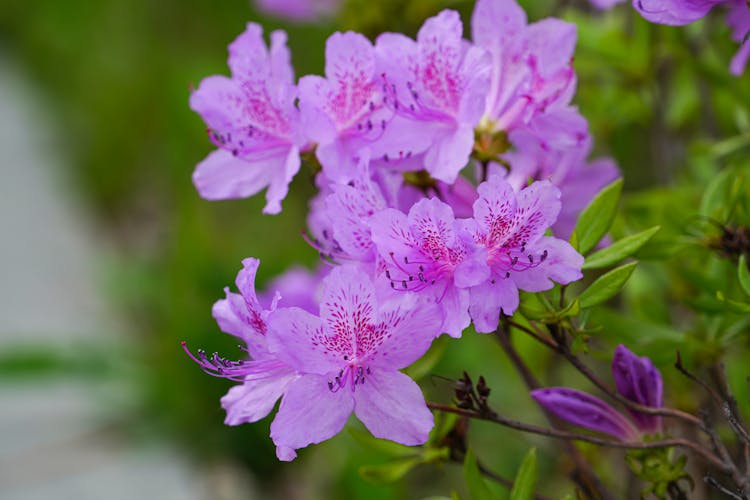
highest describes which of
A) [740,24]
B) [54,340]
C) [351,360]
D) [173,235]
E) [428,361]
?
[740,24]

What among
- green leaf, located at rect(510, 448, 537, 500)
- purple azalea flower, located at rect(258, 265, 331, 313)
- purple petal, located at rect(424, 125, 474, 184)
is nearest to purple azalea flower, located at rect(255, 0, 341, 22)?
purple azalea flower, located at rect(258, 265, 331, 313)

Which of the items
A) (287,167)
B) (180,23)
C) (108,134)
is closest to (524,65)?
(287,167)

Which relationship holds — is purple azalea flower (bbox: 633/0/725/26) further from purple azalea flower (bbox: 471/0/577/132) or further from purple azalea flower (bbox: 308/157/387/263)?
purple azalea flower (bbox: 308/157/387/263)

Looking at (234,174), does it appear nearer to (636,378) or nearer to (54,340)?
(636,378)

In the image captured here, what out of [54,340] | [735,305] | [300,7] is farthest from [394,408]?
[54,340]

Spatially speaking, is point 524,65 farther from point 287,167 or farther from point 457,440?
point 457,440

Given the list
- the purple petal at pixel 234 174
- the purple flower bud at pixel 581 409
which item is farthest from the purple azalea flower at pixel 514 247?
the purple petal at pixel 234 174
